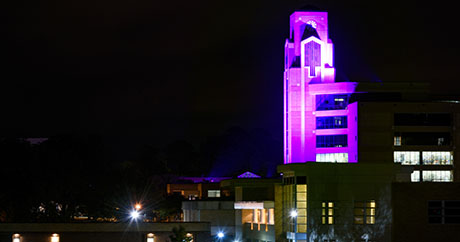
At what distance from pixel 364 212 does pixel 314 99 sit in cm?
7417

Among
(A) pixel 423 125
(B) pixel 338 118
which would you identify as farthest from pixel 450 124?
(B) pixel 338 118

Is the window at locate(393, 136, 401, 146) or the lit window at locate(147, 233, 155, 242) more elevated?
the window at locate(393, 136, 401, 146)

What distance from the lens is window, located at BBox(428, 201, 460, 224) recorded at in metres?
71.6

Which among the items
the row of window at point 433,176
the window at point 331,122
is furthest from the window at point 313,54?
the row of window at point 433,176

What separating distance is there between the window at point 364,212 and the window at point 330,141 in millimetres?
67838

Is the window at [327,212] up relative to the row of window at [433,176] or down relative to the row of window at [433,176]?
down

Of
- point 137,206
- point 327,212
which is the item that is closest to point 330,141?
point 137,206

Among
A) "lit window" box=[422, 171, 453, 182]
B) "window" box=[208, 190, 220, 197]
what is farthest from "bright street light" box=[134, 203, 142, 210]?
Answer: "lit window" box=[422, 171, 453, 182]

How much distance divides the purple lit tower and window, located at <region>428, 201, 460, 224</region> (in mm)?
63882

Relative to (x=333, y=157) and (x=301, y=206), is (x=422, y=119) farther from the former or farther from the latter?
(x=301, y=206)

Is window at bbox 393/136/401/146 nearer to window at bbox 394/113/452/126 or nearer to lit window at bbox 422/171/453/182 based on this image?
window at bbox 394/113/452/126

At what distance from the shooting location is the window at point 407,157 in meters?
133

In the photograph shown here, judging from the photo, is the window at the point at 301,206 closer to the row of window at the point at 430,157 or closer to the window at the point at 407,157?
the window at the point at 407,157

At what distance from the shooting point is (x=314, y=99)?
146m
